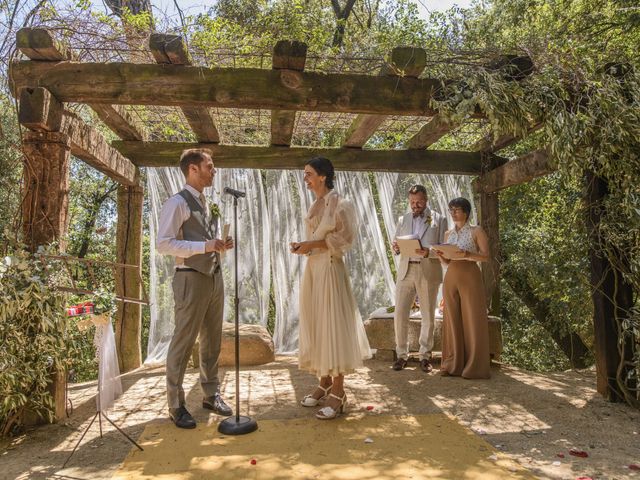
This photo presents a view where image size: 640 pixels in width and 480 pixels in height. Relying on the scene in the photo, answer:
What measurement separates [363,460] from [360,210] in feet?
13.1

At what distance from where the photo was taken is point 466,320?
4.39 m

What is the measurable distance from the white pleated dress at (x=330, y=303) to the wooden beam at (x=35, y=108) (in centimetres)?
173

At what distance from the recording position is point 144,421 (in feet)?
10.8

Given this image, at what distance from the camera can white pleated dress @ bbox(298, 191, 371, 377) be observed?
10.4 feet

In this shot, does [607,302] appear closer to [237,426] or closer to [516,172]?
[516,172]

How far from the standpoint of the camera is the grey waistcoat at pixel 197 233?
3105mm

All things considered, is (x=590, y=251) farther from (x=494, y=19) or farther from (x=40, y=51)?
(x=494, y=19)

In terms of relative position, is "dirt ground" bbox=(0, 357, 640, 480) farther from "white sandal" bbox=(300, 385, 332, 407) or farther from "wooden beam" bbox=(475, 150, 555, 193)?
"wooden beam" bbox=(475, 150, 555, 193)

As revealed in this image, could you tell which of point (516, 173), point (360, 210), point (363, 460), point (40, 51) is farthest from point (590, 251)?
point (40, 51)

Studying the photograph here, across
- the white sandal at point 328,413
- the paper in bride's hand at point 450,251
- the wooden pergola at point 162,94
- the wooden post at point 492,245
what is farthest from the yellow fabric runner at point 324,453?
the wooden post at point 492,245

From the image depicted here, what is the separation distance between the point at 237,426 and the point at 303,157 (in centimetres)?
323

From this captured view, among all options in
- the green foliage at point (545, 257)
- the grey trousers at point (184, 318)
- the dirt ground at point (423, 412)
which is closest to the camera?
A: the dirt ground at point (423, 412)

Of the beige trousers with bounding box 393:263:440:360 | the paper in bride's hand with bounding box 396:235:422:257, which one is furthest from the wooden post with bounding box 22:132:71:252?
the beige trousers with bounding box 393:263:440:360

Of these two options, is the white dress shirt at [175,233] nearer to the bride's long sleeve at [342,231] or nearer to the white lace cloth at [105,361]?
the white lace cloth at [105,361]
